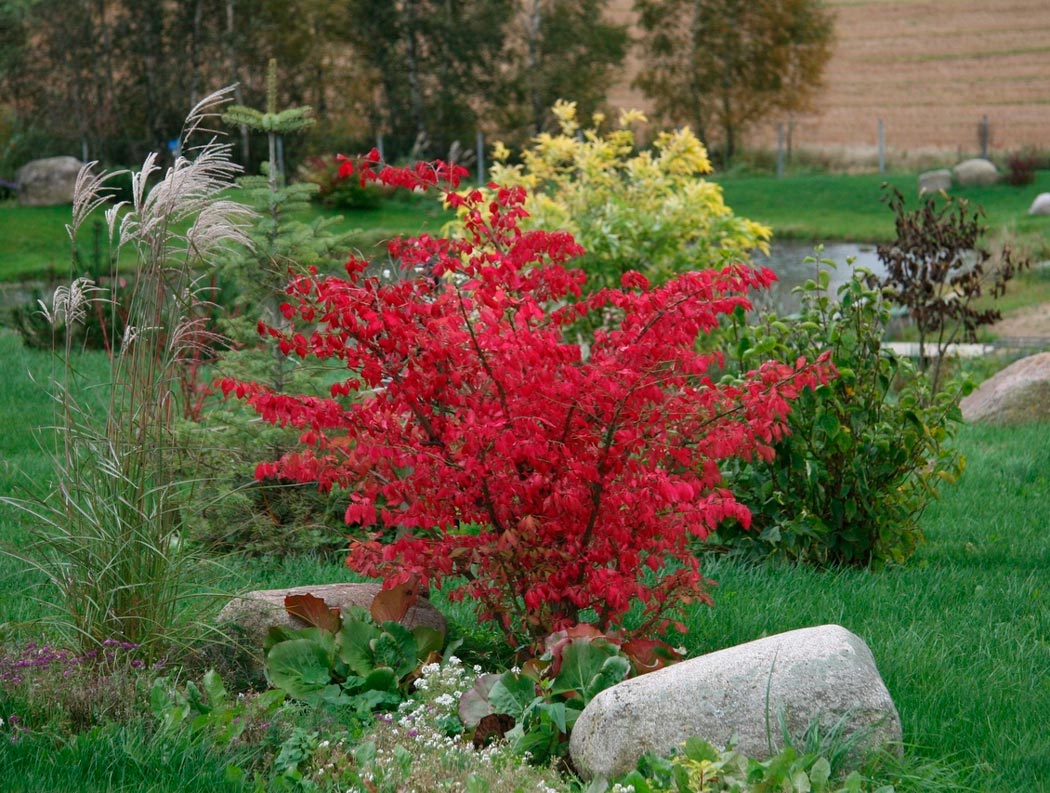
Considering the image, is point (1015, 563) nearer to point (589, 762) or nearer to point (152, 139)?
point (589, 762)

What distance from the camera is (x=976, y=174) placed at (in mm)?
28062

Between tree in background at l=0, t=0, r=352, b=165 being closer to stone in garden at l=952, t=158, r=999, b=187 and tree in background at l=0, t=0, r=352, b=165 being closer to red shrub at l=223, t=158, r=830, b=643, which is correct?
stone in garden at l=952, t=158, r=999, b=187

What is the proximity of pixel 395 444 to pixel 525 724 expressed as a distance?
1.06m

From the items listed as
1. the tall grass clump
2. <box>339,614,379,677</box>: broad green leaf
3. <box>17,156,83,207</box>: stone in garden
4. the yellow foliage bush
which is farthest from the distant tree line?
<box>339,614,379,677</box>: broad green leaf

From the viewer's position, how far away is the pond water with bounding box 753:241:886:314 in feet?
58.2

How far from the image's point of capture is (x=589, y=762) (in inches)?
138

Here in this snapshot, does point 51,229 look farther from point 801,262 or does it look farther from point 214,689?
point 214,689

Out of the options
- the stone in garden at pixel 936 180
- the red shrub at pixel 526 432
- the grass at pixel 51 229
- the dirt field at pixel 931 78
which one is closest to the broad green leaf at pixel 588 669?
the red shrub at pixel 526 432

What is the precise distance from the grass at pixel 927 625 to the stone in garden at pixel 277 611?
0.81 feet

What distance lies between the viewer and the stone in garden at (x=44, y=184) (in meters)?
26.0

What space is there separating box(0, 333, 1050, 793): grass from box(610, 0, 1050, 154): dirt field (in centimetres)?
3033

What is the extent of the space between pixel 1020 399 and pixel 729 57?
28978 mm

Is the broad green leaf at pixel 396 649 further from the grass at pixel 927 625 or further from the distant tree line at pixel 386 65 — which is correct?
the distant tree line at pixel 386 65

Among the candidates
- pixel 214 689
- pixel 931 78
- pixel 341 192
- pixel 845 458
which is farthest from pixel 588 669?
pixel 931 78
